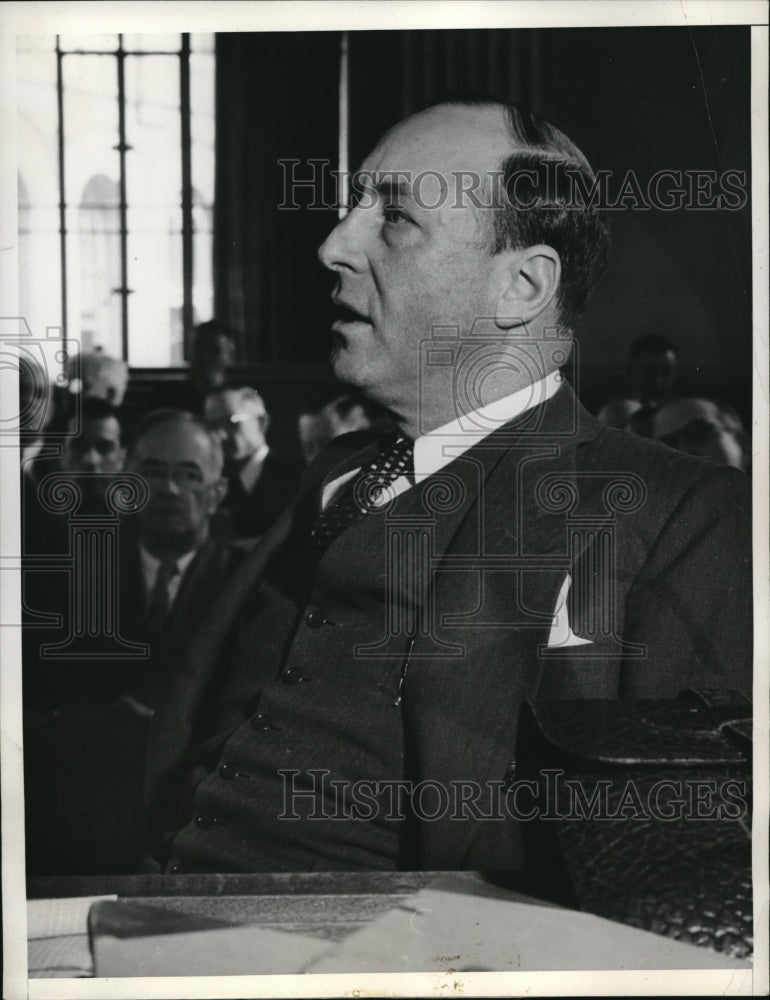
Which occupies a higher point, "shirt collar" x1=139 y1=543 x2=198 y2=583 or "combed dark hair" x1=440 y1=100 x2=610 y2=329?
"combed dark hair" x1=440 y1=100 x2=610 y2=329

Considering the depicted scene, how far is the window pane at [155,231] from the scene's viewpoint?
1.83m

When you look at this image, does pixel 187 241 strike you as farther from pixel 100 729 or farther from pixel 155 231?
pixel 100 729

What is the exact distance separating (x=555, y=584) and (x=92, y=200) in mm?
1099

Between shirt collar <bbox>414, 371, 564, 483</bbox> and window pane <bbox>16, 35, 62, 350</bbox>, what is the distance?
73 cm

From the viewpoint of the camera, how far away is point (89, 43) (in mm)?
1848

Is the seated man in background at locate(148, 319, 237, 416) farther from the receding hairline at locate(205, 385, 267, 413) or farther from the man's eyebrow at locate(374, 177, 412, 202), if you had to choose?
the man's eyebrow at locate(374, 177, 412, 202)

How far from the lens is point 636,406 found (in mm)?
1814

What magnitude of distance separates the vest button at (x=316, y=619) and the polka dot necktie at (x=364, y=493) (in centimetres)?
11

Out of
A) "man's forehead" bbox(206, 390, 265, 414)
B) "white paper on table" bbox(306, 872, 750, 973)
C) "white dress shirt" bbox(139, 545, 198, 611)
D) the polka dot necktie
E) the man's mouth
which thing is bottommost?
"white paper on table" bbox(306, 872, 750, 973)

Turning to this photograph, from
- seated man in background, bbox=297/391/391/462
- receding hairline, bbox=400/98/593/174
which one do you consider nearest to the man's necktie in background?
seated man in background, bbox=297/391/391/462

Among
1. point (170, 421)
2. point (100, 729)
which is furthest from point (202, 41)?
point (100, 729)

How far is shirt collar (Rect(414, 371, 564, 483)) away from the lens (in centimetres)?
181

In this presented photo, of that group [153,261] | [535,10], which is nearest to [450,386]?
[153,261]

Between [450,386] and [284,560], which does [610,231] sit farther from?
[284,560]
